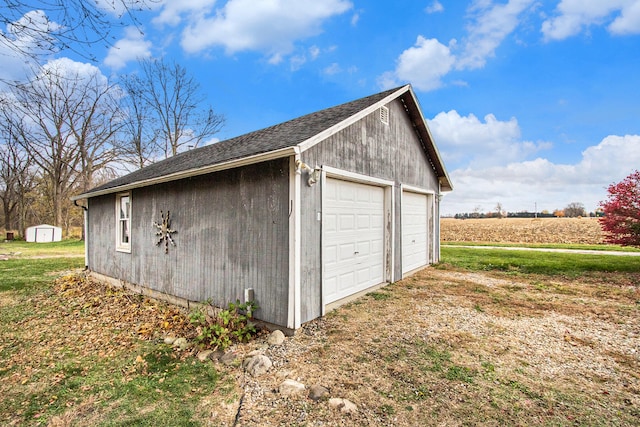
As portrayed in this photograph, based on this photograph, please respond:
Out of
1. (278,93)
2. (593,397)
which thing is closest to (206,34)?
(278,93)

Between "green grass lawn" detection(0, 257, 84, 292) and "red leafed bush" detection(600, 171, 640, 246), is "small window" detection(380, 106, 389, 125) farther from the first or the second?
"green grass lawn" detection(0, 257, 84, 292)

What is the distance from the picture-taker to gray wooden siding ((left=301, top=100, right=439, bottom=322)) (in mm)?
4539

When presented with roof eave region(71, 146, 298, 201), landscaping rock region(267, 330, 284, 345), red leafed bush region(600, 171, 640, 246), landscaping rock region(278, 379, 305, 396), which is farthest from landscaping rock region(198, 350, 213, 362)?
red leafed bush region(600, 171, 640, 246)

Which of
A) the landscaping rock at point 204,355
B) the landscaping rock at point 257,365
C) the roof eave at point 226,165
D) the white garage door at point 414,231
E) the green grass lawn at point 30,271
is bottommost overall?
the green grass lawn at point 30,271

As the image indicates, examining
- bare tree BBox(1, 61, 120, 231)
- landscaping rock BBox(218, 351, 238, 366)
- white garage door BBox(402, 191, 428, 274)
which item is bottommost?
landscaping rock BBox(218, 351, 238, 366)

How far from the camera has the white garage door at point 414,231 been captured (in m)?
7.96

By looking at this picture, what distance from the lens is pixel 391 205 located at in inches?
271

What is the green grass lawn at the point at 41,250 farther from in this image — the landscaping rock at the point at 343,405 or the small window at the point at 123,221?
the landscaping rock at the point at 343,405

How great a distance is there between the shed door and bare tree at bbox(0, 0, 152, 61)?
2514 centimetres

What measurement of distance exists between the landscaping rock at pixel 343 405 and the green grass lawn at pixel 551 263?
813 centimetres

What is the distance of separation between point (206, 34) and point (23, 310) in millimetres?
9457

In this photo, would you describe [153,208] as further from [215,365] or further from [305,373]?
[305,373]

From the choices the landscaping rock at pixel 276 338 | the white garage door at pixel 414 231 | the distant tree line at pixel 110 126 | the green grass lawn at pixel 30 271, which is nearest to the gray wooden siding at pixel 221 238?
the landscaping rock at pixel 276 338

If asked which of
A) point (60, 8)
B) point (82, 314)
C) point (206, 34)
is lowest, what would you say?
point (82, 314)
